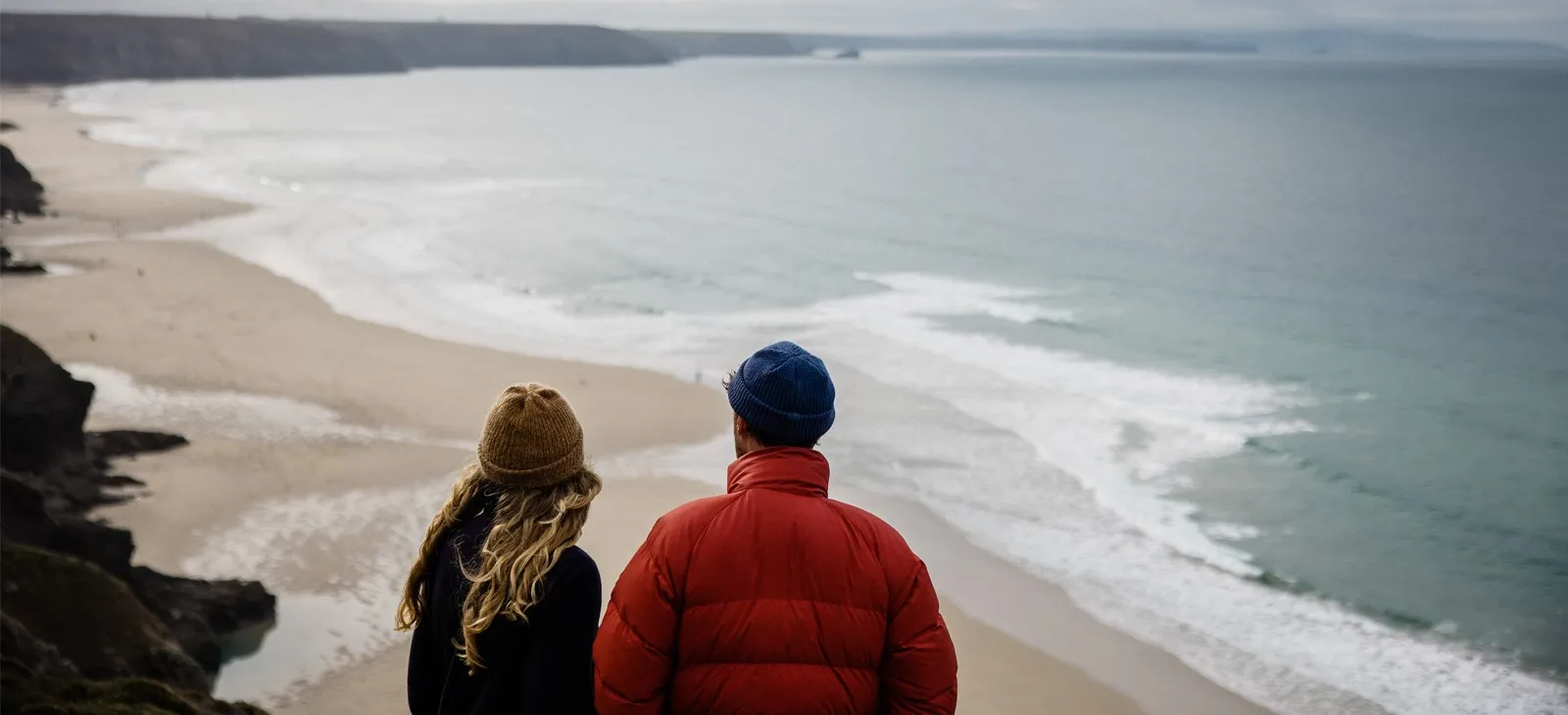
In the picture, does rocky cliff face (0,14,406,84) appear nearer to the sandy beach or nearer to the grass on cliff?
the sandy beach

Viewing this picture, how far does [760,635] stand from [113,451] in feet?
39.1

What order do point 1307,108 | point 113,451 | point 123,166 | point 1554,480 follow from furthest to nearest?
point 1307,108
point 123,166
point 1554,480
point 113,451

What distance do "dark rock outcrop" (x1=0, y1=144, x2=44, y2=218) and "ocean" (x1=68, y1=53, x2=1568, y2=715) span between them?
4556 mm

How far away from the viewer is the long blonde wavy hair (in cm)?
280

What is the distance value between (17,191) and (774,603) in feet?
118

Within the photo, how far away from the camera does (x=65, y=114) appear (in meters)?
70.6

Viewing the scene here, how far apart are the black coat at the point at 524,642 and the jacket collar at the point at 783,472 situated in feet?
1.42

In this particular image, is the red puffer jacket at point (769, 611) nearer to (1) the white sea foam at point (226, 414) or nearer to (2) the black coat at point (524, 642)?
(2) the black coat at point (524, 642)

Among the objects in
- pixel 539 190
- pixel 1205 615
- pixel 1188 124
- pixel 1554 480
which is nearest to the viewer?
pixel 1205 615

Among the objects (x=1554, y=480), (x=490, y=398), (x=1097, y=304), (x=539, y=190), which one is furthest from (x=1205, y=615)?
(x=539, y=190)

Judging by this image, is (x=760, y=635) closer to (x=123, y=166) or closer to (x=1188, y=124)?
(x=123, y=166)

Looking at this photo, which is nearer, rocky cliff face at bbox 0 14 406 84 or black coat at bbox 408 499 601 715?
black coat at bbox 408 499 601 715

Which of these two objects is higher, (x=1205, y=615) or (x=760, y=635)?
(x=760, y=635)

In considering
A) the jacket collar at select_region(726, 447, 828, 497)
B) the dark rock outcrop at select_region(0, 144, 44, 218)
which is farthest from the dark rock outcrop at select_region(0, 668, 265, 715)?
the dark rock outcrop at select_region(0, 144, 44, 218)
